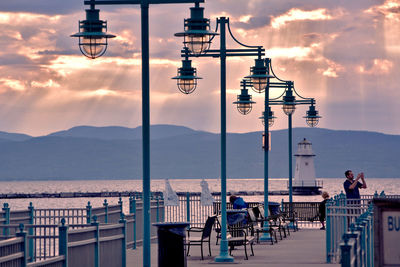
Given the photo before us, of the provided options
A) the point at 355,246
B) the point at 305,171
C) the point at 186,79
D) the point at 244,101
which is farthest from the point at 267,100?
the point at 305,171

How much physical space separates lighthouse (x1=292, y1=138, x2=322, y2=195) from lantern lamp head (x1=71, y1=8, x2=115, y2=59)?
345ft

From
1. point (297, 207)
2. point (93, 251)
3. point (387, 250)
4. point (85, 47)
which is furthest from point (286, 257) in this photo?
point (297, 207)

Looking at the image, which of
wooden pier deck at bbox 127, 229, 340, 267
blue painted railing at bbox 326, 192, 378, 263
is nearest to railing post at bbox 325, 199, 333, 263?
blue painted railing at bbox 326, 192, 378, 263

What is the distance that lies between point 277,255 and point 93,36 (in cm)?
1051

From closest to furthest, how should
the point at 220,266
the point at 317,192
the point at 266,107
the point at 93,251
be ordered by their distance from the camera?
the point at 93,251 → the point at 220,266 → the point at 266,107 → the point at 317,192

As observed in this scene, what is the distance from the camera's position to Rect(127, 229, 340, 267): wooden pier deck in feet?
70.3

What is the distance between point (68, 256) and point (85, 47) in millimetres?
3519

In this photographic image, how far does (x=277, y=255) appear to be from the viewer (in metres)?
23.9

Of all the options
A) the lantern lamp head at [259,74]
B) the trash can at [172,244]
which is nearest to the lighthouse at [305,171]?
the lantern lamp head at [259,74]

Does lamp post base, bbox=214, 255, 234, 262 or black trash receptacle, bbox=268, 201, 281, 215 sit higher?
black trash receptacle, bbox=268, 201, 281, 215

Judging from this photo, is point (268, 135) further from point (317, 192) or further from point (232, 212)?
point (317, 192)

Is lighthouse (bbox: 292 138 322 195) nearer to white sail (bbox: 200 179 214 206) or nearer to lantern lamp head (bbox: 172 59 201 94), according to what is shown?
white sail (bbox: 200 179 214 206)

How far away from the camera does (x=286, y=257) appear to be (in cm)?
2314

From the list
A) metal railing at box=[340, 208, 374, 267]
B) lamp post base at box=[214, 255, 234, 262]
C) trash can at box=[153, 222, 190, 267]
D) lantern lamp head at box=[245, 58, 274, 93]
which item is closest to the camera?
metal railing at box=[340, 208, 374, 267]
